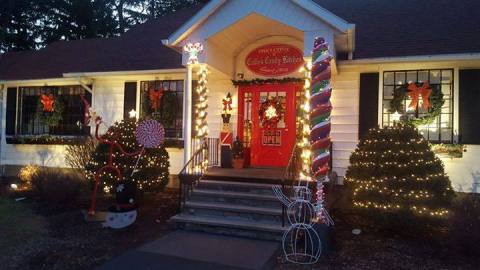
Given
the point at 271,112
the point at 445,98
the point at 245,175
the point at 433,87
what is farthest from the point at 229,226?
the point at 445,98

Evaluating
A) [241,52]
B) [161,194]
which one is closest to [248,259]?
[161,194]

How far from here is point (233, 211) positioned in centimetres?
673

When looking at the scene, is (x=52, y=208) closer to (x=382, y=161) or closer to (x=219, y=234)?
(x=219, y=234)

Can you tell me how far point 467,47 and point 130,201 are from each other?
7.58 m

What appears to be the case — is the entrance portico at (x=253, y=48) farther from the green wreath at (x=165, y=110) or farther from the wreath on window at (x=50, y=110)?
the wreath on window at (x=50, y=110)

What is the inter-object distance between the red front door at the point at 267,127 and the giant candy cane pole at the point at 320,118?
3.40 metres

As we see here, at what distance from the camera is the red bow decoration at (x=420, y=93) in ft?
27.3

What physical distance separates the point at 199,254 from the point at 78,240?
2170 millimetres

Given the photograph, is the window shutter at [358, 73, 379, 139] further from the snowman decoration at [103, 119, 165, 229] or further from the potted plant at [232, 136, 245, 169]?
the snowman decoration at [103, 119, 165, 229]

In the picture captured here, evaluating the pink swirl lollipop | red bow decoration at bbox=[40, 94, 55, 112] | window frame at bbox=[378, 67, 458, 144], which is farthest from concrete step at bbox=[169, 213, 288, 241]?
red bow decoration at bbox=[40, 94, 55, 112]

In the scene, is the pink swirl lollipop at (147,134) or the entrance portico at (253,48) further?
the entrance portico at (253,48)

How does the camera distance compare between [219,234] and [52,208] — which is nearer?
[219,234]

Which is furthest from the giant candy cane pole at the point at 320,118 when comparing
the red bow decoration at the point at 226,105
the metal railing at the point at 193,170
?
the red bow decoration at the point at 226,105

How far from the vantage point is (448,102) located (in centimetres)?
845
